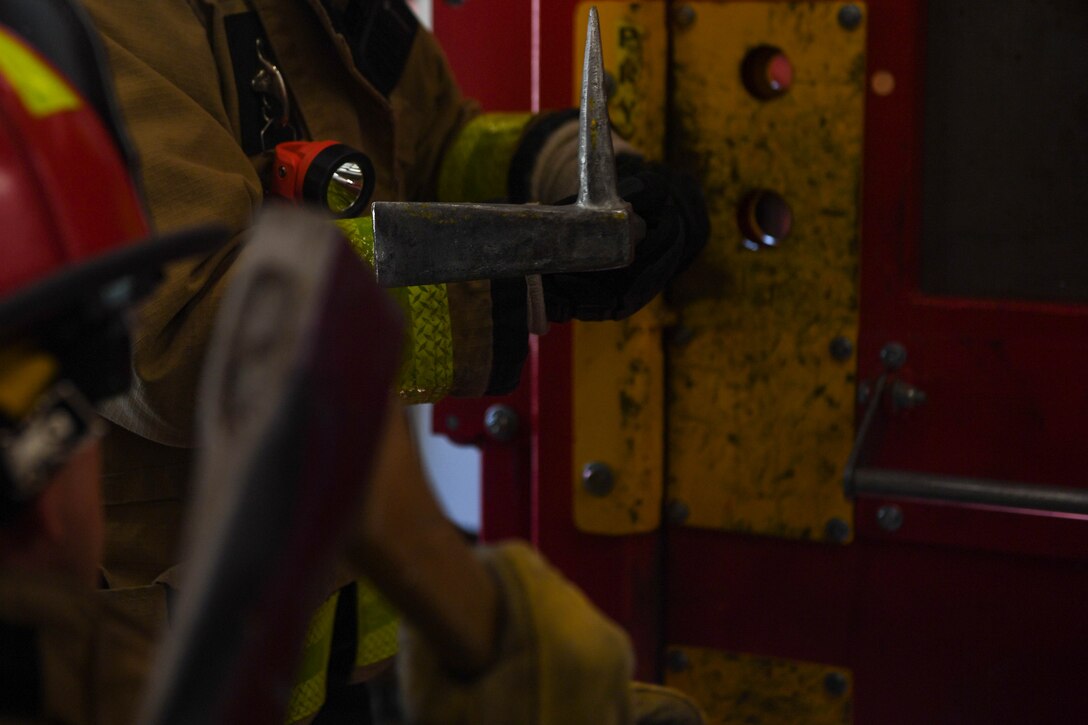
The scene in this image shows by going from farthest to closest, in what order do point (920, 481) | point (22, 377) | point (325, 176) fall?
point (920, 481) → point (325, 176) → point (22, 377)

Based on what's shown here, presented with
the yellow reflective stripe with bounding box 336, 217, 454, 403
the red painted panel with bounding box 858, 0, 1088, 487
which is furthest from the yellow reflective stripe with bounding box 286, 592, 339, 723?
the red painted panel with bounding box 858, 0, 1088, 487

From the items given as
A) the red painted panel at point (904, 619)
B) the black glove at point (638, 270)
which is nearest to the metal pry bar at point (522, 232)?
the black glove at point (638, 270)

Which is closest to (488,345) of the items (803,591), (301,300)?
(803,591)

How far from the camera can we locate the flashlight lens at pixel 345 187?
3.84ft

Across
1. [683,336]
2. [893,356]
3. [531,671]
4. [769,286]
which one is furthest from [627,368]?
[531,671]

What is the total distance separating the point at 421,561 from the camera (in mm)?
602

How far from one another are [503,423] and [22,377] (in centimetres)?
98

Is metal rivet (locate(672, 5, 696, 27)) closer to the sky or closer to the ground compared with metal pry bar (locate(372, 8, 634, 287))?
closer to the sky

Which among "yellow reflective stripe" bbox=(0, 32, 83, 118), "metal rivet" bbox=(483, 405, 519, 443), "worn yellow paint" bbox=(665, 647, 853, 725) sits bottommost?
"worn yellow paint" bbox=(665, 647, 853, 725)

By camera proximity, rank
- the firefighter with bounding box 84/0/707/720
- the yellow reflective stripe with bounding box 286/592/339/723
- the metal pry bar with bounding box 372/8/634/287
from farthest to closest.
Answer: the yellow reflective stripe with bounding box 286/592/339/723, the firefighter with bounding box 84/0/707/720, the metal pry bar with bounding box 372/8/634/287

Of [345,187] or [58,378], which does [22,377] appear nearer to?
[58,378]

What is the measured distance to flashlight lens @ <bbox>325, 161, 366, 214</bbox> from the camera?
1172mm

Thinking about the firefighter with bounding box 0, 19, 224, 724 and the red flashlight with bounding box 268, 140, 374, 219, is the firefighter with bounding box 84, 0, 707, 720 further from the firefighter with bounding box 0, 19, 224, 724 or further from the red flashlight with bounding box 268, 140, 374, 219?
the firefighter with bounding box 0, 19, 224, 724

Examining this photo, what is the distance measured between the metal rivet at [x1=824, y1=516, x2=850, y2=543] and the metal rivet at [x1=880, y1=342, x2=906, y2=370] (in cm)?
18
